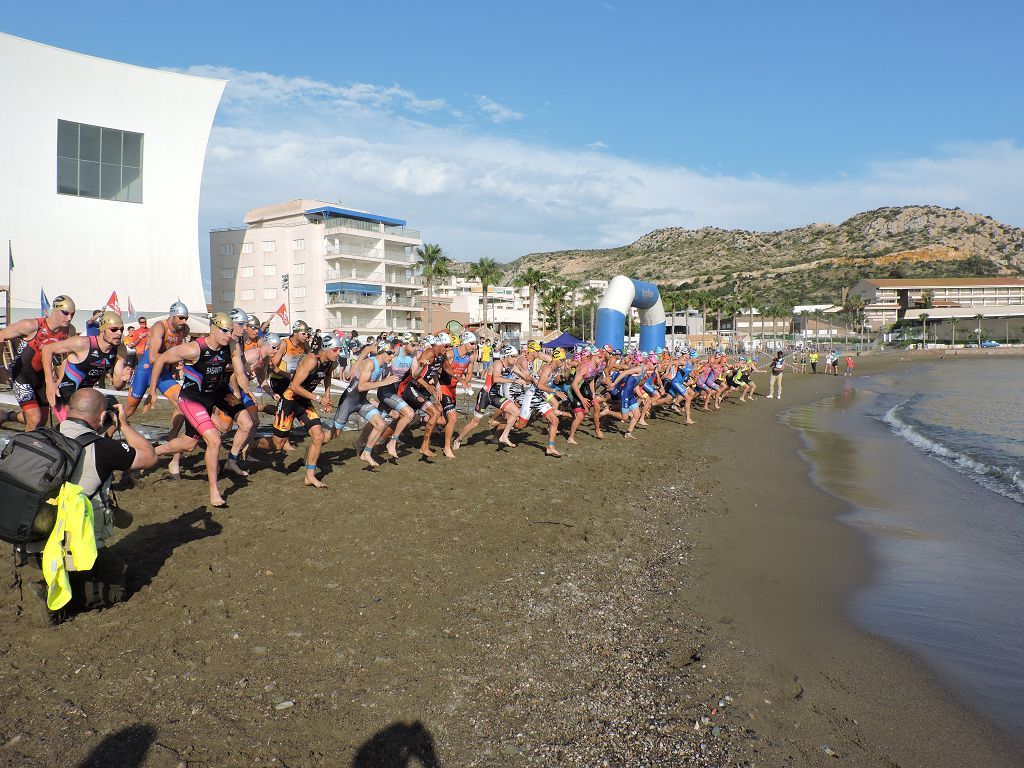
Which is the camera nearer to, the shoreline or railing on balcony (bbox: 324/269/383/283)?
the shoreline

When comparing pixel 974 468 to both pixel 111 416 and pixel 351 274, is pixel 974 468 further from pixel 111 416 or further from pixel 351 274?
pixel 351 274

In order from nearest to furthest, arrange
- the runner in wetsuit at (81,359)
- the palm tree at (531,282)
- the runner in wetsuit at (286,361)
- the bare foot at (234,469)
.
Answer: the runner in wetsuit at (81,359), the bare foot at (234,469), the runner in wetsuit at (286,361), the palm tree at (531,282)

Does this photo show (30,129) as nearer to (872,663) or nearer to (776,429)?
(776,429)

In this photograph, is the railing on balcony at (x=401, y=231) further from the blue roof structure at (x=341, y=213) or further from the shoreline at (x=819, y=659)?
the shoreline at (x=819, y=659)

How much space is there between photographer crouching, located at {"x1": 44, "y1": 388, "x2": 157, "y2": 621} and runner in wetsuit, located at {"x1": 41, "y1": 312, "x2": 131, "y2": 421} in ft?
10.5

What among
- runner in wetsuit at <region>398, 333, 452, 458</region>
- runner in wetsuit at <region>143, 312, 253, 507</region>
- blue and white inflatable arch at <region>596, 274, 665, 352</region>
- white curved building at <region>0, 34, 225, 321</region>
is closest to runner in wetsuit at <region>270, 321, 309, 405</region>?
runner in wetsuit at <region>398, 333, 452, 458</region>

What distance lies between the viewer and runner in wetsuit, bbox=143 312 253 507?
21.5 feet

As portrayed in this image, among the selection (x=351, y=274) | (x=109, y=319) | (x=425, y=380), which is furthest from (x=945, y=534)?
(x=351, y=274)

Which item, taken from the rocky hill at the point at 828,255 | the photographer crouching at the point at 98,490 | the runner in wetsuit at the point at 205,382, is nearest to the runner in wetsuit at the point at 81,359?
the runner in wetsuit at the point at 205,382

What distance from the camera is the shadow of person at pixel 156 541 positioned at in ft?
16.6

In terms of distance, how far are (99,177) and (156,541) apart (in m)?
42.4

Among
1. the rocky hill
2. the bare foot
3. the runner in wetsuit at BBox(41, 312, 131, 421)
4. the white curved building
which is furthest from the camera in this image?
the rocky hill

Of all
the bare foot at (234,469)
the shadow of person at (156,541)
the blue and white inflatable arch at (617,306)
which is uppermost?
the blue and white inflatable arch at (617,306)

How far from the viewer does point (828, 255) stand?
160875 mm
